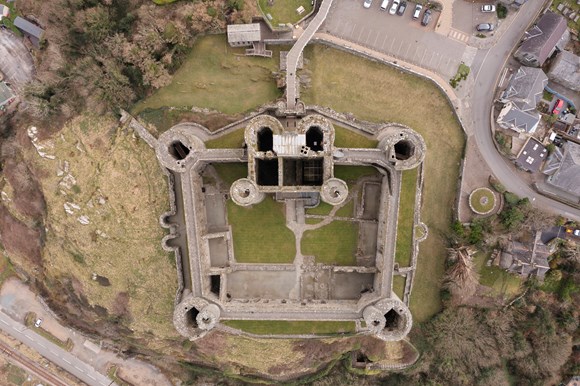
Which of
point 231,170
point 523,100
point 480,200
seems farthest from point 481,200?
point 231,170

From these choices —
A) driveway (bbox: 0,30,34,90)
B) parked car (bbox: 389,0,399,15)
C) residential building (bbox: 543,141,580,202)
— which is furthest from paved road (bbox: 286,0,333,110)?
driveway (bbox: 0,30,34,90)

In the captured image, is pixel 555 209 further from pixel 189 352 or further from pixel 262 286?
pixel 189 352

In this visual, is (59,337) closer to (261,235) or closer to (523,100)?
(261,235)

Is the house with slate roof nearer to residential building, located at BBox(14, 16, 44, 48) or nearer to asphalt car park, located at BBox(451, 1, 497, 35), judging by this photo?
asphalt car park, located at BBox(451, 1, 497, 35)

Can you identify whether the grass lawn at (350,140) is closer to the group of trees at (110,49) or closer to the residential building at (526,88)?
the residential building at (526,88)

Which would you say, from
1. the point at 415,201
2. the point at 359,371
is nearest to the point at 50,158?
the point at 415,201
